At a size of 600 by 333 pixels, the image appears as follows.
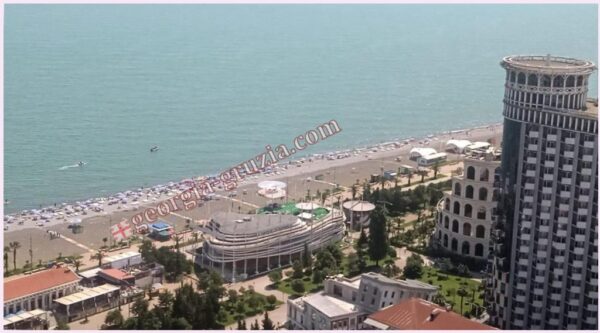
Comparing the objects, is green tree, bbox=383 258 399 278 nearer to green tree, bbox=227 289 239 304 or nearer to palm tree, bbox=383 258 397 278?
palm tree, bbox=383 258 397 278

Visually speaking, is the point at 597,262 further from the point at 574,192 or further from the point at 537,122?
the point at 537,122

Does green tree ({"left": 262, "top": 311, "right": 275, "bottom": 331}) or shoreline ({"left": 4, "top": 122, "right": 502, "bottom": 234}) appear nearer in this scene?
green tree ({"left": 262, "top": 311, "right": 275, "bottom": 331})

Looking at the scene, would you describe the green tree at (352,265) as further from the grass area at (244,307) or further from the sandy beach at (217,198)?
the sandy beach at (217,198)

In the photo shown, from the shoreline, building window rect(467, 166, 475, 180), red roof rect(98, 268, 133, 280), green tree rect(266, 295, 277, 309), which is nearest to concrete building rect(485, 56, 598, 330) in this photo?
green tree rect(266, 295, 277, 309)

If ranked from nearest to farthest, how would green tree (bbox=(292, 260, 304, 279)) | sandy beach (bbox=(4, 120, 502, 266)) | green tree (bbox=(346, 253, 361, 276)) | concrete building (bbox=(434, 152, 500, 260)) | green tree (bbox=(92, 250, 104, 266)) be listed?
green tree (bbox=(292, 260, 304, 279)) < green tree (bbox=(346, 253, 361, 276)) < green tree (bbox=(92, 250, 104, 266)) < concrete building (bbox=(434, 152, 500, 260)) < sandy beach (bbox=(4, 120, 502, 266))

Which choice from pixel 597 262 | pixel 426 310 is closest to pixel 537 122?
pixel 597 262

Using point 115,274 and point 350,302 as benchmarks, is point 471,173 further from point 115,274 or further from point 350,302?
point 115,274
